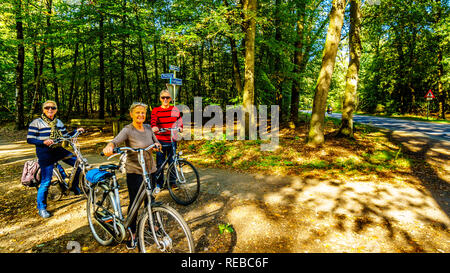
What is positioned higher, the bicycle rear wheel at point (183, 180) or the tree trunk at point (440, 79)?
the tree trunk at point (440, 79)

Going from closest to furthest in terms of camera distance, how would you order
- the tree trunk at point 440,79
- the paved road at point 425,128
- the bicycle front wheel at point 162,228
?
1. the bicycle front wheel at point 162,228
2. the paved road at point 425,128
3. the tree trunk at point 440,79

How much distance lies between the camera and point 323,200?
4766mm

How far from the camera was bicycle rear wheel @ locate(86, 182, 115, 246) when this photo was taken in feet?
10.1

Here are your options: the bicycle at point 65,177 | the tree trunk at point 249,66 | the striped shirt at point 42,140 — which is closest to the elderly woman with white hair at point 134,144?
the bicycle at point 65,177

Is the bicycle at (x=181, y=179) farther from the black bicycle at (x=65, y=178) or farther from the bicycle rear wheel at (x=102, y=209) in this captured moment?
the black bicycle at (x=65, y=178)

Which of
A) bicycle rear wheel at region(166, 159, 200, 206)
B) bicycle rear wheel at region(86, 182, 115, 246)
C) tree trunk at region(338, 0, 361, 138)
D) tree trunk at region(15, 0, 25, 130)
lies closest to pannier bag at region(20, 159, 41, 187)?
bicycle rear wheel at region(86, 182, 115, 246)

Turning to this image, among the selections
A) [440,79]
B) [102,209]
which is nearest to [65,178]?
[102,209]

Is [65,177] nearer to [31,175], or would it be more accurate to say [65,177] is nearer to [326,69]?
[31,175]

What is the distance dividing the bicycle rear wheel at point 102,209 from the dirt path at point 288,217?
160 millimetres

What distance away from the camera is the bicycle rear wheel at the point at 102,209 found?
306 cm

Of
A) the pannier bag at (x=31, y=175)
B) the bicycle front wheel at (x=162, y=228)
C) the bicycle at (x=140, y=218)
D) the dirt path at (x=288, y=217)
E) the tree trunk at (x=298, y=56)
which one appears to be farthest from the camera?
the tree trunk at (x=298, y=56)
